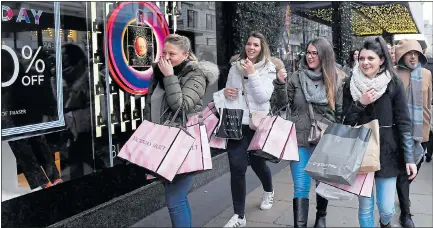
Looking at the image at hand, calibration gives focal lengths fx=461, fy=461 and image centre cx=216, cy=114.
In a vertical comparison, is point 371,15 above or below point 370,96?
above

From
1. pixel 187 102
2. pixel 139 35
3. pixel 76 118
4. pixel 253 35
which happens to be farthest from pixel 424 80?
pixel 76 118

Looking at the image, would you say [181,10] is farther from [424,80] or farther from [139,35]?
[424,80]

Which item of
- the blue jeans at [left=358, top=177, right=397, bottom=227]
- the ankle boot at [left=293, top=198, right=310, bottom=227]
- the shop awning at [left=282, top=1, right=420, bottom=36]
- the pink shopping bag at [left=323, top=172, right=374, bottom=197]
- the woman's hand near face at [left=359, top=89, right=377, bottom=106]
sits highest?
the shop awning at [left=282, top=1, right=420, bottom=36]

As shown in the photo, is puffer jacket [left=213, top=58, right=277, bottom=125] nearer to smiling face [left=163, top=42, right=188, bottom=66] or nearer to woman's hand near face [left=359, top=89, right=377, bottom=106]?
smiling face [left=163, top=42, right=188, bottom=66]

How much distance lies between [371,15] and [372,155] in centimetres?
1003

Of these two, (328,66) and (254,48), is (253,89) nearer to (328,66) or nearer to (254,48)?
(254,48)

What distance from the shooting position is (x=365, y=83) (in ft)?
10.8

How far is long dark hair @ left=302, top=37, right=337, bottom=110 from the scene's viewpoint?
385cm

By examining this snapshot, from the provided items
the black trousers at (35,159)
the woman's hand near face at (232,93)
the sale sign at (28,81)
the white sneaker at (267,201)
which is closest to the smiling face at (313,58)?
the woman's hand near face at (232,93)

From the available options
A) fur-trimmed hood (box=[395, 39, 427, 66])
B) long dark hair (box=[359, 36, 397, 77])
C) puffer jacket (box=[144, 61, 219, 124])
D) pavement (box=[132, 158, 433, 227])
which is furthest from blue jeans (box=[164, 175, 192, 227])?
fur-trimmed hood (box=[395, 39, 427, 66])

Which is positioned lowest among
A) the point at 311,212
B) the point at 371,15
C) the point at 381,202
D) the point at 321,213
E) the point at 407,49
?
the point at 311,212

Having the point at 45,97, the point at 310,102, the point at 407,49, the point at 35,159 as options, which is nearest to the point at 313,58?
the point at 310,102

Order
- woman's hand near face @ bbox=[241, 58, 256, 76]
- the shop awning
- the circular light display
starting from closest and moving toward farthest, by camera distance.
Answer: woman's hand near face @ bbox=[241, 58, 256, 76] < the circular light display < the shop awning

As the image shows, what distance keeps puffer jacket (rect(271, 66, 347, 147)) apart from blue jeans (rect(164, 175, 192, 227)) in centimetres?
115
